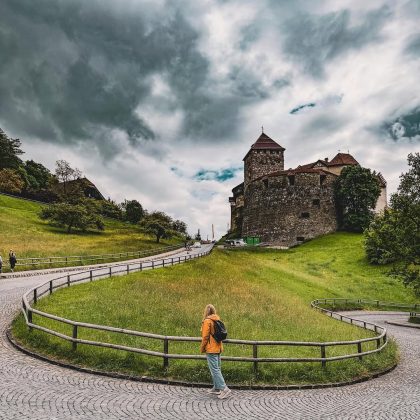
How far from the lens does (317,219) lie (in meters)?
69.4

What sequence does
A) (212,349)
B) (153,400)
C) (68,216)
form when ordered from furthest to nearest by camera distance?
(68,216), (212,349), (153,400)

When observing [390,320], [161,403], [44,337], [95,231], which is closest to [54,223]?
[95,231]

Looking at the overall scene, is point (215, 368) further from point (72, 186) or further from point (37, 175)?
point (37, 175)

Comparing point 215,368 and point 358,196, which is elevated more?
point 358,196

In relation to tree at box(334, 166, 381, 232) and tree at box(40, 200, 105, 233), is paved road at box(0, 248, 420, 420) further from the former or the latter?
tree at box(334, 166, 381, 232)

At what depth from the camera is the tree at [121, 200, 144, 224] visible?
94375 mm

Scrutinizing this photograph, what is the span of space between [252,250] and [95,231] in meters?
26.4

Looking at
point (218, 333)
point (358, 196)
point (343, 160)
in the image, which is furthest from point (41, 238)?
point (343, 160)

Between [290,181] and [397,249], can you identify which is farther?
[290,181]

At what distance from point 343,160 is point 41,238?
56873 mm

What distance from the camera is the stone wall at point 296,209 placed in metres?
69.2

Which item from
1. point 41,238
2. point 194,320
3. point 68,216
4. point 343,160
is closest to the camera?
point 194,320

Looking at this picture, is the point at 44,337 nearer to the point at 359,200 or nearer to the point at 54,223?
the point at 54,223

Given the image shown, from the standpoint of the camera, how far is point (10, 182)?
75.8 m
